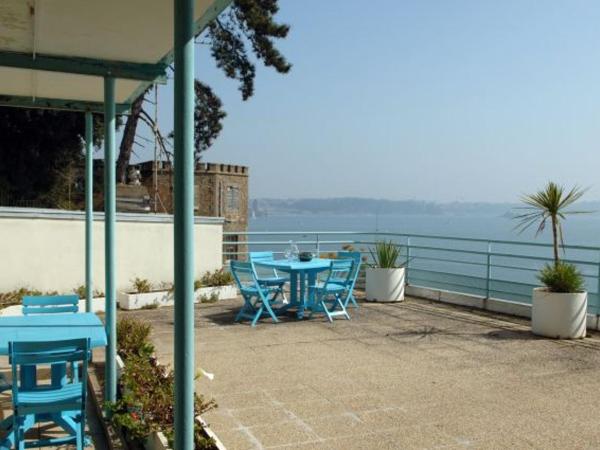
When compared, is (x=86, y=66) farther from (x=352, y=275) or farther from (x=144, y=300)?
(x=144, y=300)

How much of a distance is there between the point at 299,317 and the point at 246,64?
15.2 meters

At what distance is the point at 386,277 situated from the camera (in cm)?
937

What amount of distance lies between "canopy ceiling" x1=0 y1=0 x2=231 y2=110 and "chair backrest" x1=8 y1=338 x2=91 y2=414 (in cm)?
176

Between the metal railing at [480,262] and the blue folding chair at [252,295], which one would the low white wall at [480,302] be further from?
the blue folding chair at [252,295]

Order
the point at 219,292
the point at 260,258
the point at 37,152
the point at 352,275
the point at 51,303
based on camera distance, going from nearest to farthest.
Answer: the point at 51,303 < the point at 352,275 < the point at 260,258 < the point at 219,292 < the point at 37,152

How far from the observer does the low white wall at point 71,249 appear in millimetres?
8844

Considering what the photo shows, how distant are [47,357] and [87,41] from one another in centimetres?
189

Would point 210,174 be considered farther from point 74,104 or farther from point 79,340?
point 79,340

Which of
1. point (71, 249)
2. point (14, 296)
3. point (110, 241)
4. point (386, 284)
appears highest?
point (110, 241)

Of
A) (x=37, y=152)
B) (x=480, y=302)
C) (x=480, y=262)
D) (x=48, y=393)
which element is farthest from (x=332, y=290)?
(x=37, y=152)

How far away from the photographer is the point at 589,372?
548 cm

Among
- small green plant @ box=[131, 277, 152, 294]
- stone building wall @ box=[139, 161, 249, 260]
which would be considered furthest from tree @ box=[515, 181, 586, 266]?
stone building wall @ box=[139, 161, 249, 260]

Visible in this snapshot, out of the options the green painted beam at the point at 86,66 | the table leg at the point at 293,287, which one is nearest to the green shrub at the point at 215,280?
the table leg at the point at 293,287

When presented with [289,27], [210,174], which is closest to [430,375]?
[289,27]
